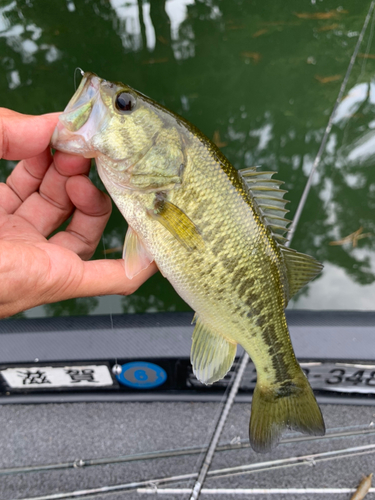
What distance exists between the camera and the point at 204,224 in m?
1.27

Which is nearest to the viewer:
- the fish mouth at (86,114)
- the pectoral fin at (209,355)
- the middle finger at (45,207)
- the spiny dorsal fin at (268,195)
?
the fish mouth at (86,114)

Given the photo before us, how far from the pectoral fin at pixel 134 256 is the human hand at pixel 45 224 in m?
0.11

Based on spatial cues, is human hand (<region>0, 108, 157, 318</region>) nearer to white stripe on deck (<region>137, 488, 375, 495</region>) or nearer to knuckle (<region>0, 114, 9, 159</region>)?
knuckle (<region>0, 114, 9, 159</region>)

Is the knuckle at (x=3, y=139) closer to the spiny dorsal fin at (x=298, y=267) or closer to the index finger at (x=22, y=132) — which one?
the index finger at (x=22, y=132)

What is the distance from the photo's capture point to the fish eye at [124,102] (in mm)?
1227

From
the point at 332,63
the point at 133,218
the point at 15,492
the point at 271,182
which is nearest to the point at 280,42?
the point at 332,63

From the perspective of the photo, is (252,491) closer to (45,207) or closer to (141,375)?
(141,375)

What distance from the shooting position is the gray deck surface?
1.94m

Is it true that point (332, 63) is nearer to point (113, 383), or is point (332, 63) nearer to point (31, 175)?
point (31, 175)

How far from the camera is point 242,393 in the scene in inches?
82.0

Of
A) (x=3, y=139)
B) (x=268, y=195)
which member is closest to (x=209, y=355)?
(x=268, y=195)

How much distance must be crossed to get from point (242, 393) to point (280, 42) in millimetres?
3988

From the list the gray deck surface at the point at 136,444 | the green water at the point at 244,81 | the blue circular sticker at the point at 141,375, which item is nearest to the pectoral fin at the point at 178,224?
the blue circular sticker at the point at 141,375

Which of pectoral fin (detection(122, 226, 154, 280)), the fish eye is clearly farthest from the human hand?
the fish eye
